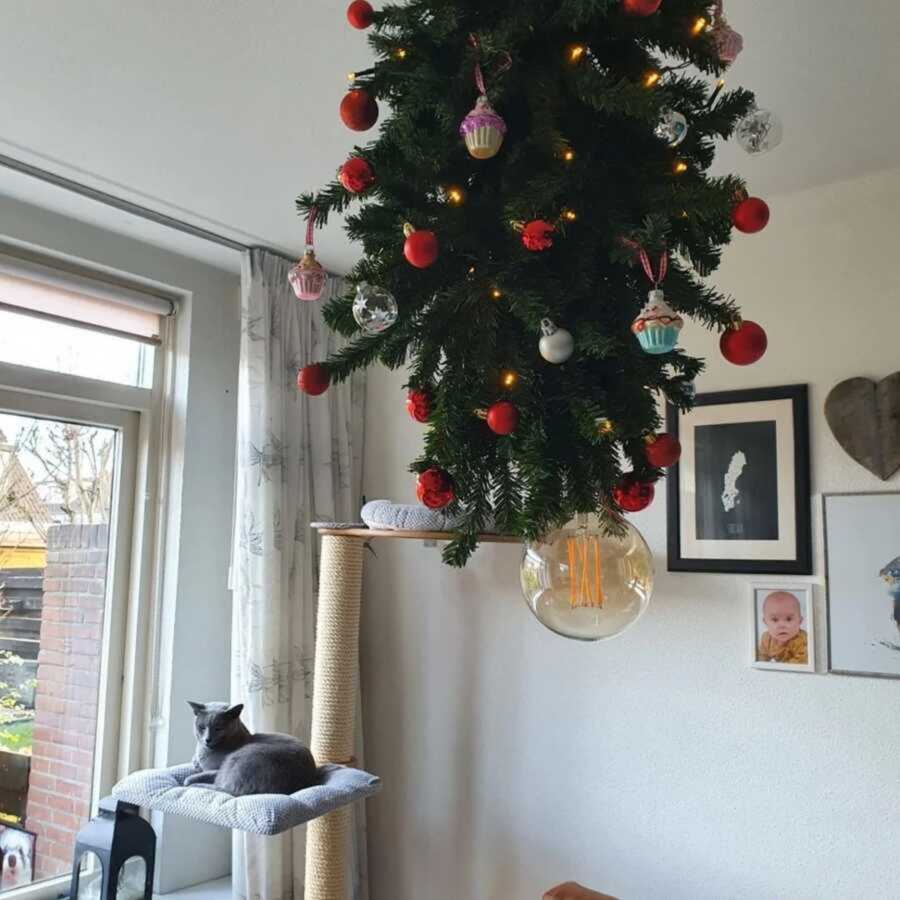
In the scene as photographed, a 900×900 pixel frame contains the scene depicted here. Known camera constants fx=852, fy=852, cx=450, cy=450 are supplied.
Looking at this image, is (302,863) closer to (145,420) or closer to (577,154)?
(145,420)

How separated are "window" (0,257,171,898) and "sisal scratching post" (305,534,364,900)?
0.62m

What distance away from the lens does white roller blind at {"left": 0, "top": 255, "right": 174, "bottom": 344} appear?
2.21 m

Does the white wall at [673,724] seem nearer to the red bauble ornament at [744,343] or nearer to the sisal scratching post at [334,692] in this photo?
the sisal scratching post at [334,692]

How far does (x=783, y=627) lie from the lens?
2.05 m

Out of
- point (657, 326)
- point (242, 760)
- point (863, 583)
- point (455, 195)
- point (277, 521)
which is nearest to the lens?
point (657, 326)

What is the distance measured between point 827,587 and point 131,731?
6.19 feet

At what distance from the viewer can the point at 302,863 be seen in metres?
2.42

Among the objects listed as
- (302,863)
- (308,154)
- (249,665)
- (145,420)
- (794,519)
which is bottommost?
(302,863)

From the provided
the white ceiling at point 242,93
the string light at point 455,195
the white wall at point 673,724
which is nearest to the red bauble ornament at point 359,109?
the string light at point 455,195

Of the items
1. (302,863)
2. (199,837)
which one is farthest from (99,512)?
(302,863)

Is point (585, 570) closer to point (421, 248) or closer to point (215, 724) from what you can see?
point (421, 248)

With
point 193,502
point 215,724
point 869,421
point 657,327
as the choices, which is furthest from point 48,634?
point 869,421

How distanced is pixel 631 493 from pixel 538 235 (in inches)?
11.5

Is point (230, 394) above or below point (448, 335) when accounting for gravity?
above
